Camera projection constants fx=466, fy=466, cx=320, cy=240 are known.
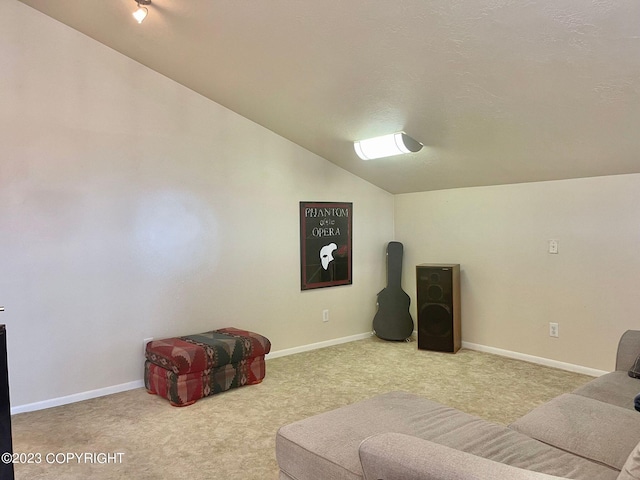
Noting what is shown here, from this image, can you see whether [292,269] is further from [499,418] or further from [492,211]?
[499,418]

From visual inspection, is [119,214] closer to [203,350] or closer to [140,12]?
[203,350]

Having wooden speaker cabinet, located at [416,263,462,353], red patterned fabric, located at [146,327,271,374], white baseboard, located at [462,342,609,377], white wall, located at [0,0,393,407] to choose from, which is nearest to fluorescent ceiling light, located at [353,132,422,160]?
white wall, located at [0,0,393,407]

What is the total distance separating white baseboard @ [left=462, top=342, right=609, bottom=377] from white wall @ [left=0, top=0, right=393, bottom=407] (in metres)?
1.74

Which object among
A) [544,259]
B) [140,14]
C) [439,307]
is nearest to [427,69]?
[140,14]

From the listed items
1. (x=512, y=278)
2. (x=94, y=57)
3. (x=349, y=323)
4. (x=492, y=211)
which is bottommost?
(x=349, y=323)

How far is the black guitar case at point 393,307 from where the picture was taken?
484cm

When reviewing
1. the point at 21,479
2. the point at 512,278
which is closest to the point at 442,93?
the point at 512,278

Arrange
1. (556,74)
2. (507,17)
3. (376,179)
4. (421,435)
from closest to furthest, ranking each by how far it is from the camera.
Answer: (421,435) < (507,17) < (556,74) < (376,179)

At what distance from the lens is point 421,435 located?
169 centimetres

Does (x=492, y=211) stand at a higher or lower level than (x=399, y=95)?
lower

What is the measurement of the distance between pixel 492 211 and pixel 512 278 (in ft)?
2.09

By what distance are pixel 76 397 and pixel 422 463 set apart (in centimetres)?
286

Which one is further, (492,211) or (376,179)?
(376,179)

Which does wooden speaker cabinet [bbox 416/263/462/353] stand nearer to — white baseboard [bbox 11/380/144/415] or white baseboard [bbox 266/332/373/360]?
white baseboard [bbox 266/332/373/360]
